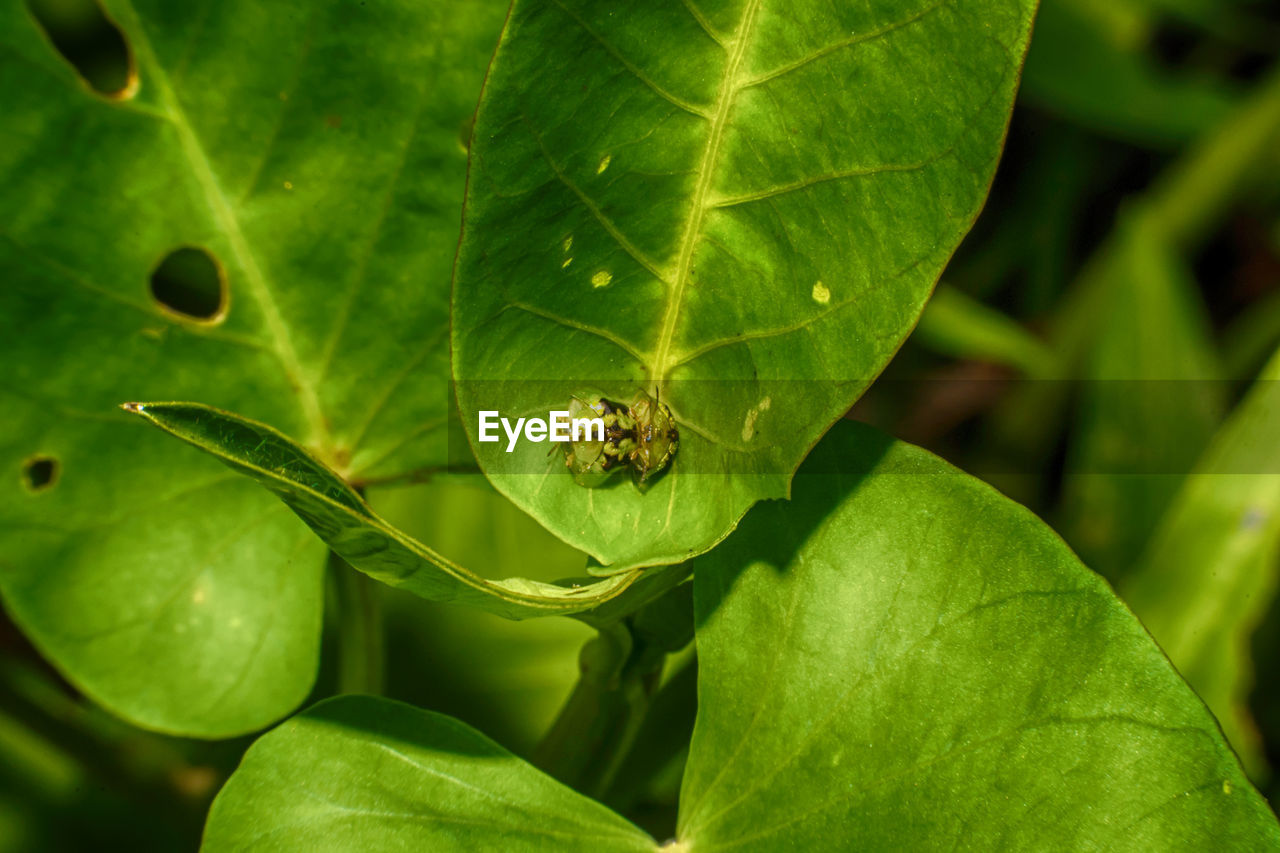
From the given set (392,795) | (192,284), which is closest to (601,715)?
(392,795)

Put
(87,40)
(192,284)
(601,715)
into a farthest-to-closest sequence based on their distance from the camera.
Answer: (87,40), (192,284), (601,715)

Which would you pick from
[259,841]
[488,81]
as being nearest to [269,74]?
[488,81]

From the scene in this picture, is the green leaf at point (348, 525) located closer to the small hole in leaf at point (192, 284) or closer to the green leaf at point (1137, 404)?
the small hole in leaf at point (192, 284)

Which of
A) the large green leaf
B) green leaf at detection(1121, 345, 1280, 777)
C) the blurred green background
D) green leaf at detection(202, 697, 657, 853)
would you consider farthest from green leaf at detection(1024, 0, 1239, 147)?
green leaf at detection(202, 697, 657, 853)

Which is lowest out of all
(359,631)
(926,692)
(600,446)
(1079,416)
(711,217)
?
(1079,416)

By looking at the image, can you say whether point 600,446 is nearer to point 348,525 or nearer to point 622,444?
point 622,444

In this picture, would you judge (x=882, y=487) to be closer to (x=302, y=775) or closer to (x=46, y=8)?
(x=302, y=775)
